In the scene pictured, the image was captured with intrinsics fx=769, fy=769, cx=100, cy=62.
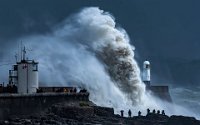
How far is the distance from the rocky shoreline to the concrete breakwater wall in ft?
1.04

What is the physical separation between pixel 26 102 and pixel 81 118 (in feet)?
8.82

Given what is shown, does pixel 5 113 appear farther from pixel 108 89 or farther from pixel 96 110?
pixel 108 89

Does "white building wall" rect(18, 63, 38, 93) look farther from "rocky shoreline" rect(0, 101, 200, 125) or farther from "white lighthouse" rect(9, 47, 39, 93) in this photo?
"rocky shoreline" rect(0, 101, 200, 125)

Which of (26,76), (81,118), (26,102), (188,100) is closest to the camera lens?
(81,118)

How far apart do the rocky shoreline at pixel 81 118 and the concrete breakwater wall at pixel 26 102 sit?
316 millimetres

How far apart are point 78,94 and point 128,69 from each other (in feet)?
41.6

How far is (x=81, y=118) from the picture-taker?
115ft

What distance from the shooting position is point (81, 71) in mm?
52938

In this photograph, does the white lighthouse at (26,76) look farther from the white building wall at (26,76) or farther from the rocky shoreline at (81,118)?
the rocky shoreline at (81,118)

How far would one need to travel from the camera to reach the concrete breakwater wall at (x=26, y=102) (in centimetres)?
3403

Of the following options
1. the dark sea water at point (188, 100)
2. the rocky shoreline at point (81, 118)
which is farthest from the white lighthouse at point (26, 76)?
the dark sea water at point (188, 100)

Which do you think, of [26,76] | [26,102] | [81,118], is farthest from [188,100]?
[26,102]

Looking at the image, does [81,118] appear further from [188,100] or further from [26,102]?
[188,100]

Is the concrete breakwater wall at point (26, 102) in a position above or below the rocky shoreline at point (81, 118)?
above
